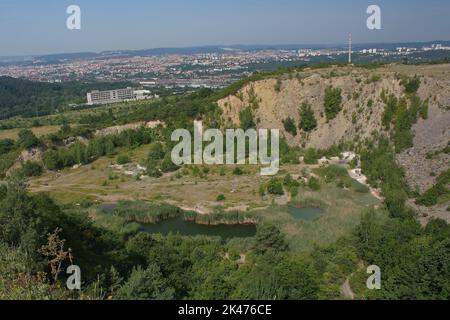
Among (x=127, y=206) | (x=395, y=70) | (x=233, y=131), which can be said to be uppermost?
(x=395, y=70)

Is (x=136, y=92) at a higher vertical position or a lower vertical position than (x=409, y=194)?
higher

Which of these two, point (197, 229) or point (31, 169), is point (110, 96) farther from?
point (197, 229)

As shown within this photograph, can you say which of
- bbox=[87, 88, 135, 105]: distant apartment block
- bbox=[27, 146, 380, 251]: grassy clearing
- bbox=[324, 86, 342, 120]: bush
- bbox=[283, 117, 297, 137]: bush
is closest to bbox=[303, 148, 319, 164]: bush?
bbox=[27, 146, 380, 251]: grassy clearing

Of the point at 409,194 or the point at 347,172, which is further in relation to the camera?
the point at 347,172

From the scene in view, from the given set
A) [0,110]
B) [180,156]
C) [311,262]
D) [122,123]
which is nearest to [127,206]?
[180,156]

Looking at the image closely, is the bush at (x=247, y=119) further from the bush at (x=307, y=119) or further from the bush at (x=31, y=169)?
the bush at (x=31, y=169)

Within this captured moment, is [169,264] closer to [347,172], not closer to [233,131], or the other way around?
[347,172]

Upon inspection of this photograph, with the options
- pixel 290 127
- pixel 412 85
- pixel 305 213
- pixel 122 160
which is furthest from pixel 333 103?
pixel 122 160
